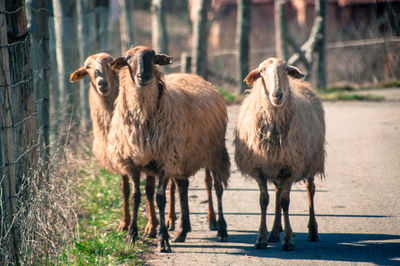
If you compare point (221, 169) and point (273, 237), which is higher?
point (221, 169)

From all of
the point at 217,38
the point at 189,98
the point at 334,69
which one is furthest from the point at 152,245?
the point at 217,38

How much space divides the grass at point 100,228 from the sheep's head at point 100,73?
1425 millimetres

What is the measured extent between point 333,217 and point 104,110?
10.5 ft

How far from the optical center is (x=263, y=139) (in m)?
5.97

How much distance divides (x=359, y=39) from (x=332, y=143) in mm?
9544

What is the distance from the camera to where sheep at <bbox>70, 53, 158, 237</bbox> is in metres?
6.38

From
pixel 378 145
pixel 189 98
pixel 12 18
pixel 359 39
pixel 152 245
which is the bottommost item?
pixel 152 245

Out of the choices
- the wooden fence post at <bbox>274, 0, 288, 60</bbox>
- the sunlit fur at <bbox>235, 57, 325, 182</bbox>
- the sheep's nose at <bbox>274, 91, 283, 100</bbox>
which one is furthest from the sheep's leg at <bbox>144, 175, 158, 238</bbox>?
the wooden fence post at <bbox>274, 0, 288, 60</bbox>

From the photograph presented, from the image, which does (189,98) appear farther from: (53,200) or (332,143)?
(332,143)

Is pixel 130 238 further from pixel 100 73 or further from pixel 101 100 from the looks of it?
pixel 100 73

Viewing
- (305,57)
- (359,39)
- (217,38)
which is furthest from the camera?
(217,38)

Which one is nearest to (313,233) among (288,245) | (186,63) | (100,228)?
(288,245)

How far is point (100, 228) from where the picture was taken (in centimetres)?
657

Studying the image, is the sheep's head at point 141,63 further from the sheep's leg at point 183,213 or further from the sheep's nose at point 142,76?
the sheep's leg at point 183,213
